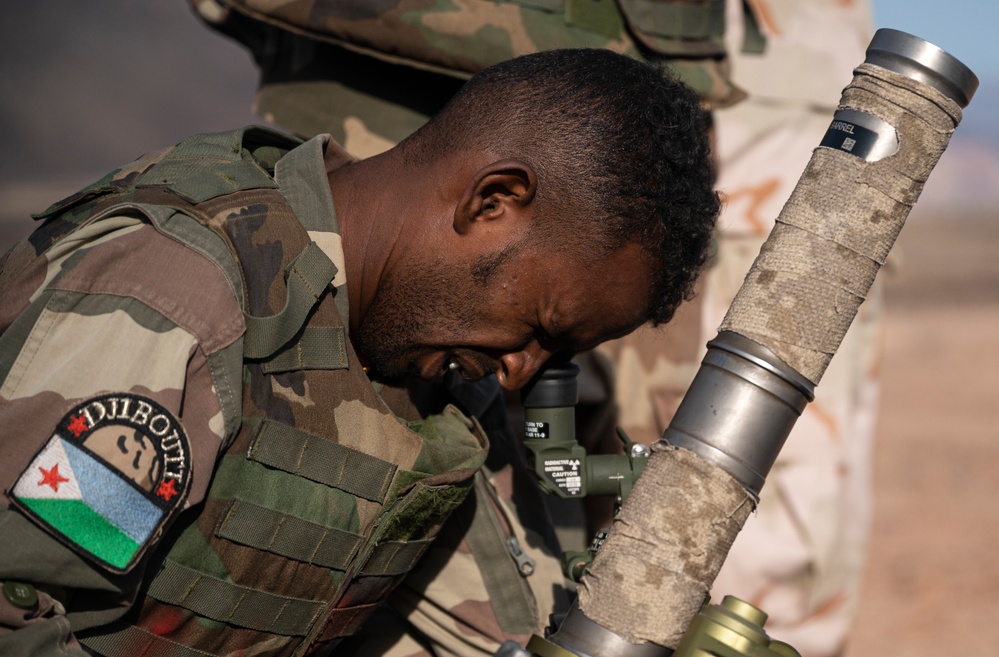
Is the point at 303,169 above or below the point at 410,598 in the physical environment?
above

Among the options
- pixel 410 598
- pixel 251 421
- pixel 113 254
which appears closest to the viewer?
pixel 113 254

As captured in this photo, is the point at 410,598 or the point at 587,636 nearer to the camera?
the point at 587,636

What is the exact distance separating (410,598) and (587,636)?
93cm

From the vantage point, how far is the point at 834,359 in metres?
4.19

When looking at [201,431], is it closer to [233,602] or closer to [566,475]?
[233,602]

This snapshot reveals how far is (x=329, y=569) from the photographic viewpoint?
A: 7.22ft

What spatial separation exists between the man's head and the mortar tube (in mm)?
271

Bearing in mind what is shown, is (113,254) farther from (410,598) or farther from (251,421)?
(410,598)

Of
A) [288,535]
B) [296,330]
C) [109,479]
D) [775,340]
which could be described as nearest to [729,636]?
[775,340]

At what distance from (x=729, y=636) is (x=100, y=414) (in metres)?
1.02

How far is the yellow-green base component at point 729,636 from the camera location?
186cm

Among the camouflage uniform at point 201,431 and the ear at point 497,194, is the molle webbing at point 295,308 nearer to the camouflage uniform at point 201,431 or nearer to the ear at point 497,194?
the camouflage uniform at point 201,431

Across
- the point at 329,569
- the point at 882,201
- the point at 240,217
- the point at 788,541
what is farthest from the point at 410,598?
the point at 788,541

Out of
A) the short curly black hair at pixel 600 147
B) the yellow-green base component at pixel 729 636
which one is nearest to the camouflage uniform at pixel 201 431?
the short curly black hair at pixel 600 147
